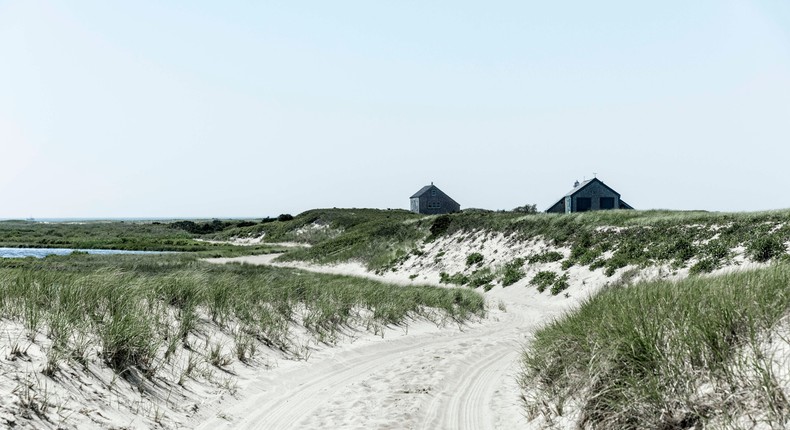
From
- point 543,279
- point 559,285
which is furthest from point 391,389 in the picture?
point 543,279

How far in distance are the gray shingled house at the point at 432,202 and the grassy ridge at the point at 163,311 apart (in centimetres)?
7682

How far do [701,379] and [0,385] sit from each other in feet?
26.8

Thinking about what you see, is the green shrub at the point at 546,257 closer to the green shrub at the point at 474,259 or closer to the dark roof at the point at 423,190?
the green shrub at the point at 474,259

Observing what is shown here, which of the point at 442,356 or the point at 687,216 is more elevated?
the point at 687,216

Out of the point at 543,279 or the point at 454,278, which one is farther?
the point at 454,278

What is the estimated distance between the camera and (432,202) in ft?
316

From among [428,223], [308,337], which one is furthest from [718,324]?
[428,223]

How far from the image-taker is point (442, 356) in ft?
41.3

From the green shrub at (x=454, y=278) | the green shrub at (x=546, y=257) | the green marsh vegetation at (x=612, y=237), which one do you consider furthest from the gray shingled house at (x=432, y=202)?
the green shrub at (x=546, y=257)

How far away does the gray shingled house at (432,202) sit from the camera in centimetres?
9588

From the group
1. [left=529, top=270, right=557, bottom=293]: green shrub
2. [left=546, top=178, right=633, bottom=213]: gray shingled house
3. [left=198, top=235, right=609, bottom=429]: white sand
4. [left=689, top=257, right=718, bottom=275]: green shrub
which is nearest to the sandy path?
[left=198, top=235, right=609, bottom=429]: white sand

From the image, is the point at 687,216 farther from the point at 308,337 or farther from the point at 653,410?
the point at 653,410

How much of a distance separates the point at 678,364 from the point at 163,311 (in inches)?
382

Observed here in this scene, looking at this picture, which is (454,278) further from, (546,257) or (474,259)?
(546,257)
